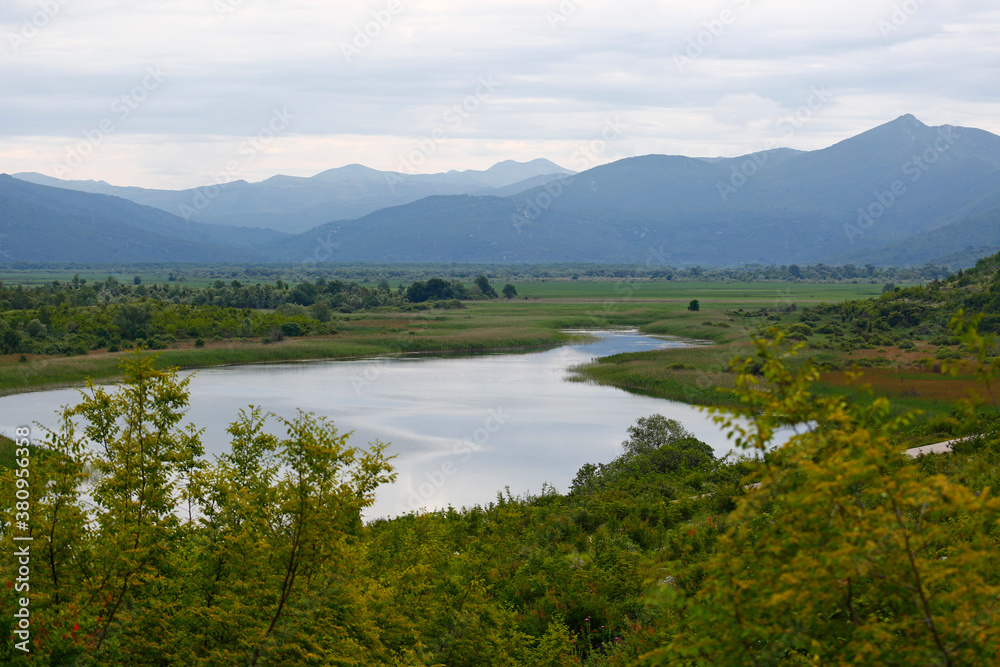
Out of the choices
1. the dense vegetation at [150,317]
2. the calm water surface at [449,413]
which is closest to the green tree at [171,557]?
the calm water surface at [449,413]

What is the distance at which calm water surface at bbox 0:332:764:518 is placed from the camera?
35219 millimetres

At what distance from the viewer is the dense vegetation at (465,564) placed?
630 centimetres

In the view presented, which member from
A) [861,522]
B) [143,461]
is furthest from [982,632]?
[143,461]

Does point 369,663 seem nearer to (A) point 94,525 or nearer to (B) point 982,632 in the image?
(A) point 94,525

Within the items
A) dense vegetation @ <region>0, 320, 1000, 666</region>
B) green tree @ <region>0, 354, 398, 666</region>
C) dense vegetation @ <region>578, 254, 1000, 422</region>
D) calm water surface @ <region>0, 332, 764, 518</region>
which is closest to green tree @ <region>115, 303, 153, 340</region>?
calm water surface @ <region>0, 332, 764, 518</region>
